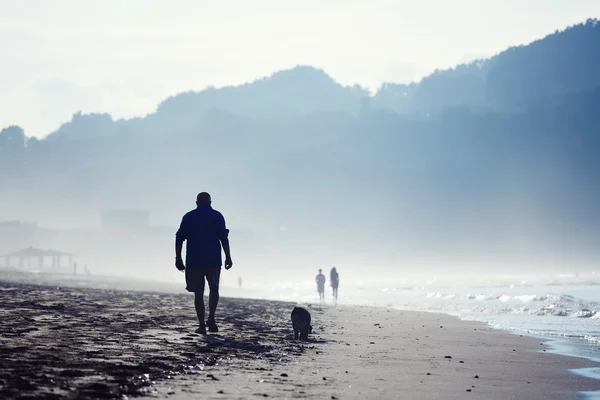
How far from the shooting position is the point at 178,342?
33.2 feet

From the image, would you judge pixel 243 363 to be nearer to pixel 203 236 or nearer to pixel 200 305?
pixel 200 305

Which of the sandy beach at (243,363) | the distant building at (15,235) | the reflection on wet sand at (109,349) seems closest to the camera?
the reflection on wet sand at (109,349)

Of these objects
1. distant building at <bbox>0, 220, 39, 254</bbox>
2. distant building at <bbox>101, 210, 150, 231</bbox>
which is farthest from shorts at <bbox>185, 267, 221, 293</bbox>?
distant building at <bbox>101, 210, 150, 231</bbox>

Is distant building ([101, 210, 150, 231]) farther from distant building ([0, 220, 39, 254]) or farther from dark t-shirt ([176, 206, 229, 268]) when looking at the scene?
dark t-shirt ([176, 206, 229, 268])

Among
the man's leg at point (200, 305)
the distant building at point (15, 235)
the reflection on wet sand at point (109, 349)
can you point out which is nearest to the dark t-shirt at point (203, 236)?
the man's leg at point (200, 305)

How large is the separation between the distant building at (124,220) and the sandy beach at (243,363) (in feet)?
498

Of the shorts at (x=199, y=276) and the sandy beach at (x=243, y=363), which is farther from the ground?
the shorts at (x=199, y=276)

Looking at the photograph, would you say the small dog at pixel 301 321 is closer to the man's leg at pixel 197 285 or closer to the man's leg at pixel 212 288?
the man's leg at pixel 212 288

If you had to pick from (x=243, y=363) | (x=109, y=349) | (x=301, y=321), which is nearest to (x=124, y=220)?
(x=301, y=321)

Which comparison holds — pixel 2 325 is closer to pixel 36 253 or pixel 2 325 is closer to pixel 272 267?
pixel 36 253

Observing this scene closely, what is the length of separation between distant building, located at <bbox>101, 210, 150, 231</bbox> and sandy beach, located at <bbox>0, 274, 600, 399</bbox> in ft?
498

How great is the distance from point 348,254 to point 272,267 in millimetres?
29737

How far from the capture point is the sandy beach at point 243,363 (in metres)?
6.86

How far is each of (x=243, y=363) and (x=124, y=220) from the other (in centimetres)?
15969
